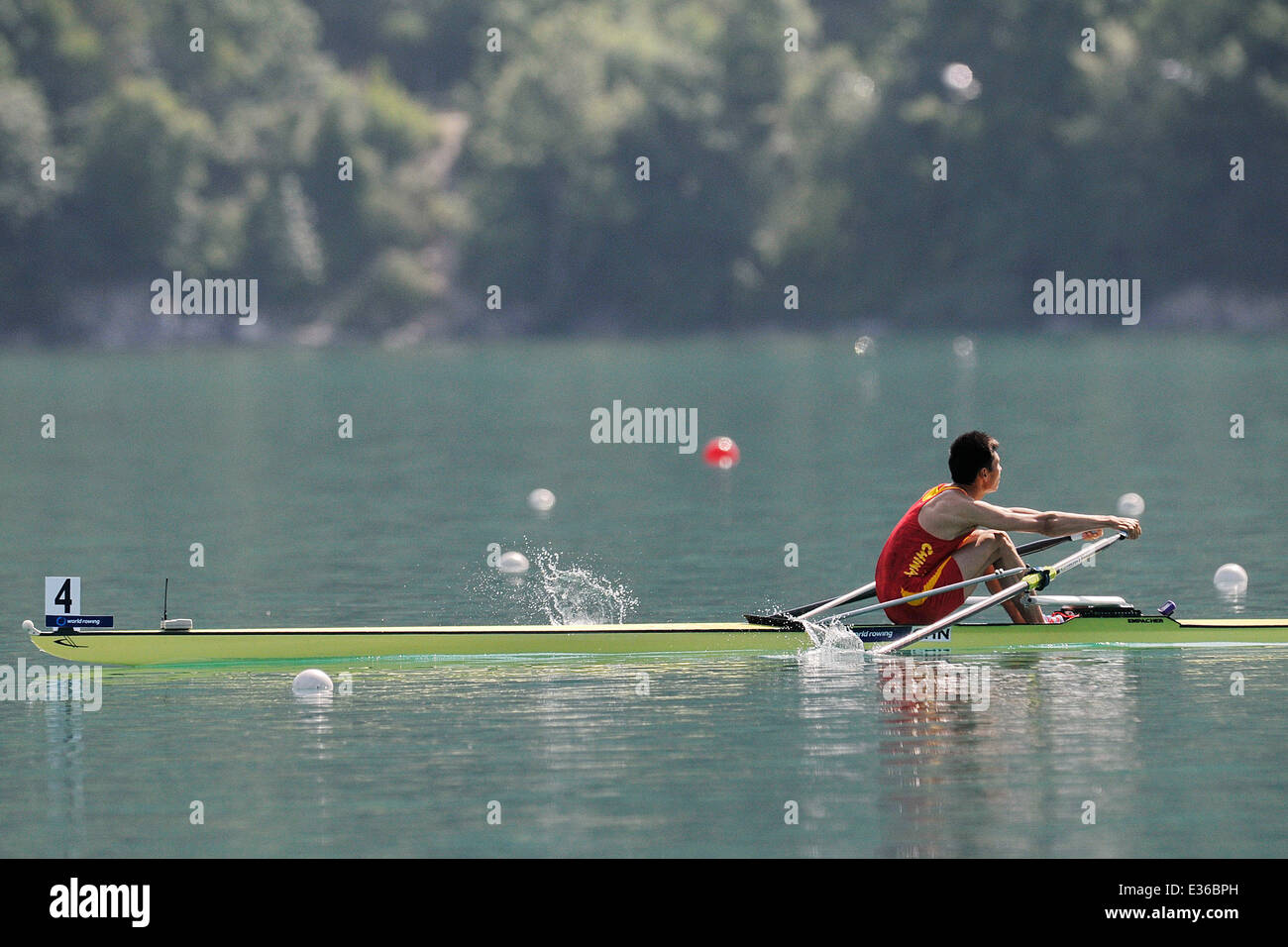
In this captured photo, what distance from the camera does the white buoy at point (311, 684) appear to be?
48.0 feet

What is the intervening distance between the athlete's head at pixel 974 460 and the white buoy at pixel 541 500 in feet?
39.5

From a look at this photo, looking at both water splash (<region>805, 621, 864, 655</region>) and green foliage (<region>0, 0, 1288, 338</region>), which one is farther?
green foliage (<region>0, 0, 1288, 338</region>)

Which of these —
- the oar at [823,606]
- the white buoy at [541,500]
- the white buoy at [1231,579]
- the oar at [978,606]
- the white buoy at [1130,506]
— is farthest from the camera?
the white buoy at [541,500]

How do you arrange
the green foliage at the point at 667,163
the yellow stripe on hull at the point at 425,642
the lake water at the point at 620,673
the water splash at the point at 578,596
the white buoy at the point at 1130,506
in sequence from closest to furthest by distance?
the lake water at the point at 620,673
the yellow stripe on hull at the point at 425,642
the water splash at the point at 578,596
the white buoy at the point at 1130,506
the green foliage at the point at 667,163

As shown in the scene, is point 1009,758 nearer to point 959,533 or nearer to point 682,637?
point 959,533

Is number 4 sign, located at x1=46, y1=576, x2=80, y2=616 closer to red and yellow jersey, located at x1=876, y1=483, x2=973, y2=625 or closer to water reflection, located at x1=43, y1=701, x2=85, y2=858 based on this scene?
water reflection, located at x1=43, y1=701, x2=85, y2=858

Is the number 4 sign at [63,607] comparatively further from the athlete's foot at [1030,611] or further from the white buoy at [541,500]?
the white buoy at [541,500]

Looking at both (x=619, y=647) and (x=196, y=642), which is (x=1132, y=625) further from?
(x=196, y=642)

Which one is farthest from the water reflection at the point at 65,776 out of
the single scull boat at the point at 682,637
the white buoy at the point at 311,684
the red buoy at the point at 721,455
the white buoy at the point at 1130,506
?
the red buoy at the point at 721,455

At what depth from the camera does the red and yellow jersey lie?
50.4 feet

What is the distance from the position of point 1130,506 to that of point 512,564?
7.73 meters

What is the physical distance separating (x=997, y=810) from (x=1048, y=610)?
7363 mm

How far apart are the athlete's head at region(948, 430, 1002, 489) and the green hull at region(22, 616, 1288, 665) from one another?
1.16 metres

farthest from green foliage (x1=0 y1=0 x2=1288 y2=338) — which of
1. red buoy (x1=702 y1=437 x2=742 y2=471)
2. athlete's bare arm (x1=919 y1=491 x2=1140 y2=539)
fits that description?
athlete's bare arm (x1=919 y1=491 x2=1140 y2=539)
